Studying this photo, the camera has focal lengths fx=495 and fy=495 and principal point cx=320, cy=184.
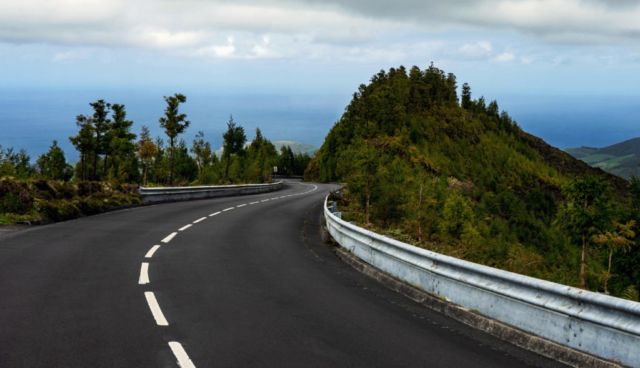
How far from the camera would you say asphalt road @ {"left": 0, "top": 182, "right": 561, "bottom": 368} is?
186 inches

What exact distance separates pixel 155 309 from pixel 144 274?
7.45ft

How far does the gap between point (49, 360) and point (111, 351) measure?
53 cm

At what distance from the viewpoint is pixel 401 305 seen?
689 centimetres

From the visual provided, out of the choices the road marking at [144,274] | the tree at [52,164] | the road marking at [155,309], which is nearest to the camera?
the road marking at [155,309]

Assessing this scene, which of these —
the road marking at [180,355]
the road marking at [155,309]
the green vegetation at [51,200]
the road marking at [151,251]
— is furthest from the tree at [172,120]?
the road marking at [180,355]

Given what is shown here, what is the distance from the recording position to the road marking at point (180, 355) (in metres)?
4.50

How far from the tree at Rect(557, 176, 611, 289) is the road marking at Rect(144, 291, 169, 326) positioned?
2069cm

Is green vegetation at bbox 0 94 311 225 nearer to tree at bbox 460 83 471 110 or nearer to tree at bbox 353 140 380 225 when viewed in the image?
tree at bbox 353 140 380 225

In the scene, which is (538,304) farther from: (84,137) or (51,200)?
(84,137)

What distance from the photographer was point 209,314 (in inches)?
244

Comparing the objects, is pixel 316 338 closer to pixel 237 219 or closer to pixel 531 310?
pixel 531 310

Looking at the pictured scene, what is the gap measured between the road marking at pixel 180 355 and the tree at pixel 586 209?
70.8 feet

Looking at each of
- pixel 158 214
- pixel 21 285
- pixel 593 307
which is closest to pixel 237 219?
pixel 158 214

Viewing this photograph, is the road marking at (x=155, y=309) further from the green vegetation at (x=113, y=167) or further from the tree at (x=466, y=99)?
the tree at (x=466, y=99)
